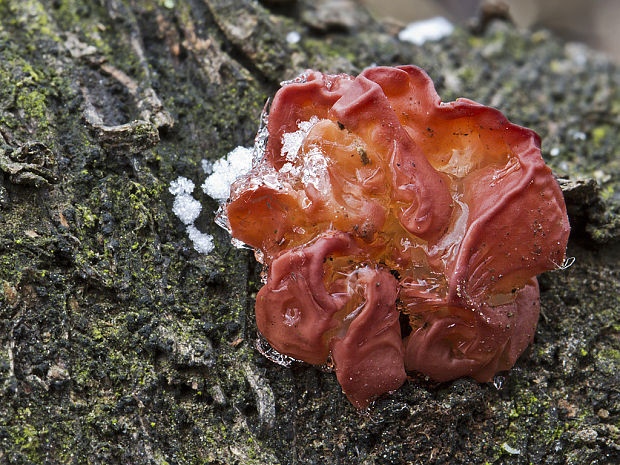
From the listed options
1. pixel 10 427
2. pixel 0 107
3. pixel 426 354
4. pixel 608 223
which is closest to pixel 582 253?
pixel 608 223

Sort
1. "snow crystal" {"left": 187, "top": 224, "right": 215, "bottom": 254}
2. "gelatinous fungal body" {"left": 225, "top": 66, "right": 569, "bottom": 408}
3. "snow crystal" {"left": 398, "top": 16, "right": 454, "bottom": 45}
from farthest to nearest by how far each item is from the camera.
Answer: "snow crystal" {"left": 398, "top": 16, "right": 454, "bottom": 45} < "snow crystal" {"left": 187, "top": 224, "right": 215, "bottom": 254} < "gelatinous fungal body" {"left": 225, "top": 66, "right": 569, "bottom": 408}

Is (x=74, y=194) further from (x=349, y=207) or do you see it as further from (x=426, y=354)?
(x=426, y=354)

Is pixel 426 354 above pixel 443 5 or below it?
above

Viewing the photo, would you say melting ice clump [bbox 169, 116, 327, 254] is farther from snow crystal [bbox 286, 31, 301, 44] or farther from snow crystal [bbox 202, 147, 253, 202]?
snow crystal [bbox 286, 31, 301, 44]

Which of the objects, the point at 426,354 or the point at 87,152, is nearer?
the point at 426,354

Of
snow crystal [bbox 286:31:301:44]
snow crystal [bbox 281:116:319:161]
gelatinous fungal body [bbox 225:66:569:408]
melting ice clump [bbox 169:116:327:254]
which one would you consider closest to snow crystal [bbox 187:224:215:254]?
melting ice clump [bbox 169:116:327:254]

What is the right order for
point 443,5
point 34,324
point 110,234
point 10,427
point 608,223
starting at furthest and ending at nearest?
point 443,5 < point 608,223 < point 110,234 < point 34,324 < point 10,427
